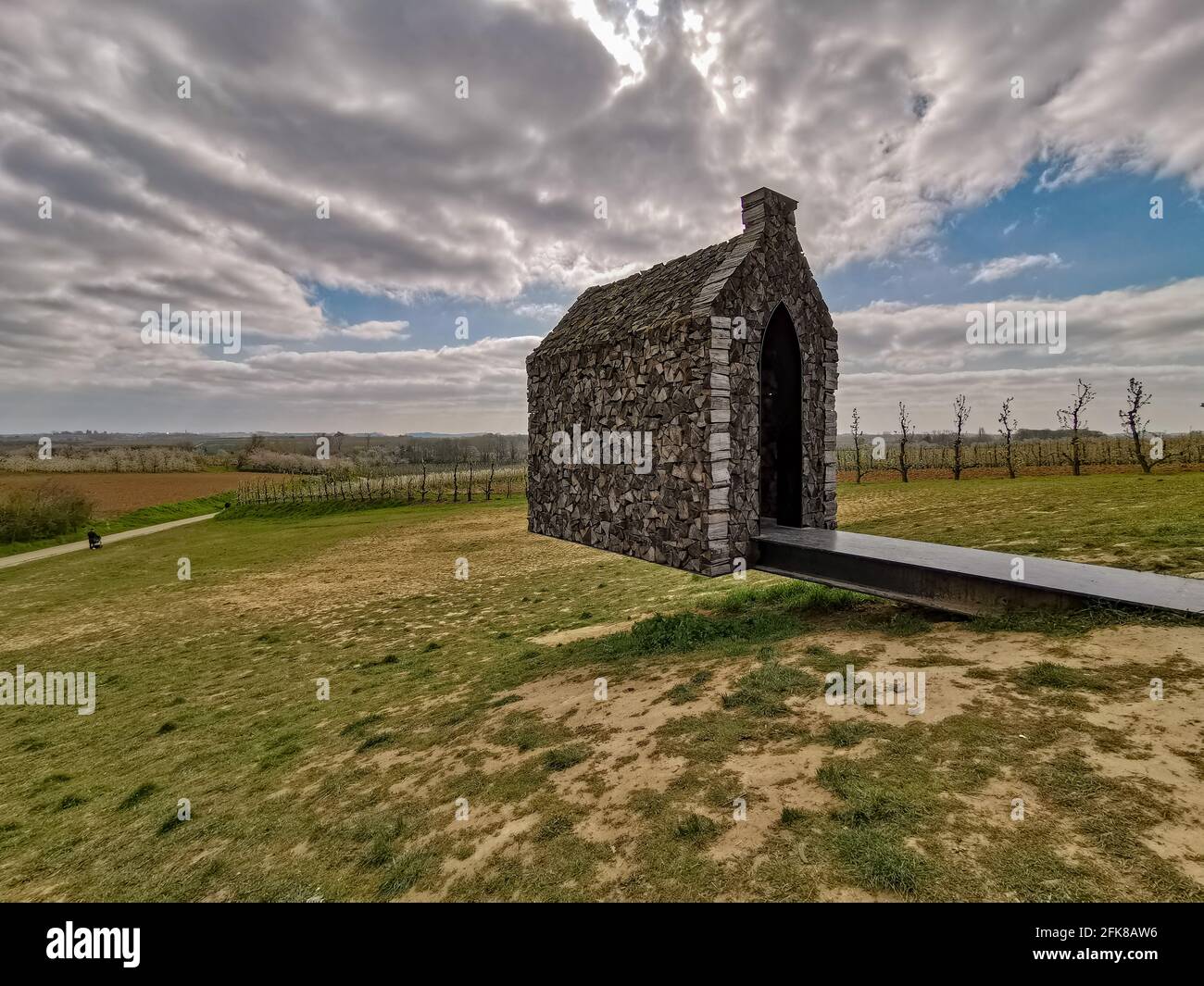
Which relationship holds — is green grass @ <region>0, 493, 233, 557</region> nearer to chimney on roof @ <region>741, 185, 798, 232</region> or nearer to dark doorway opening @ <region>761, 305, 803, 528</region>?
dark doorway opening @ <region>761, 305, 803, 528</region>

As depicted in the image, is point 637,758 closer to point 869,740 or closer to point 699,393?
point 869,740

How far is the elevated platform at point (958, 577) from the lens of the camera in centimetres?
611

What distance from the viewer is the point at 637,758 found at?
16.7ft

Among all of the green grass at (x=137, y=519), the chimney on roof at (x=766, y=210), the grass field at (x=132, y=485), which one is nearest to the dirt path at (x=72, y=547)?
the green grass at (x=137, y=519)

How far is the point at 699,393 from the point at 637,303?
412 cm

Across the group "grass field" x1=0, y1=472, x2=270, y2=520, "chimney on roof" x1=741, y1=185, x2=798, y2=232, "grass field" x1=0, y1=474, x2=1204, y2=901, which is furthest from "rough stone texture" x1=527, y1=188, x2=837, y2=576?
"grass field" x1=0, y1=472, x2=270, y2=520

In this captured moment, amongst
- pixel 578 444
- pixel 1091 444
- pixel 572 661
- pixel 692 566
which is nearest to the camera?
pixel 572 661

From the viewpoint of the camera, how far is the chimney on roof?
10.3m

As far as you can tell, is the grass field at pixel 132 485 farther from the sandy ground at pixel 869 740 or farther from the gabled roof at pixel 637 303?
the sandy ground at pixel 869 740

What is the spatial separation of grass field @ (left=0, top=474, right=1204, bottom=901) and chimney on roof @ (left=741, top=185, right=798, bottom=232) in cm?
782

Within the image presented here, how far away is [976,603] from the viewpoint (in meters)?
6.79
